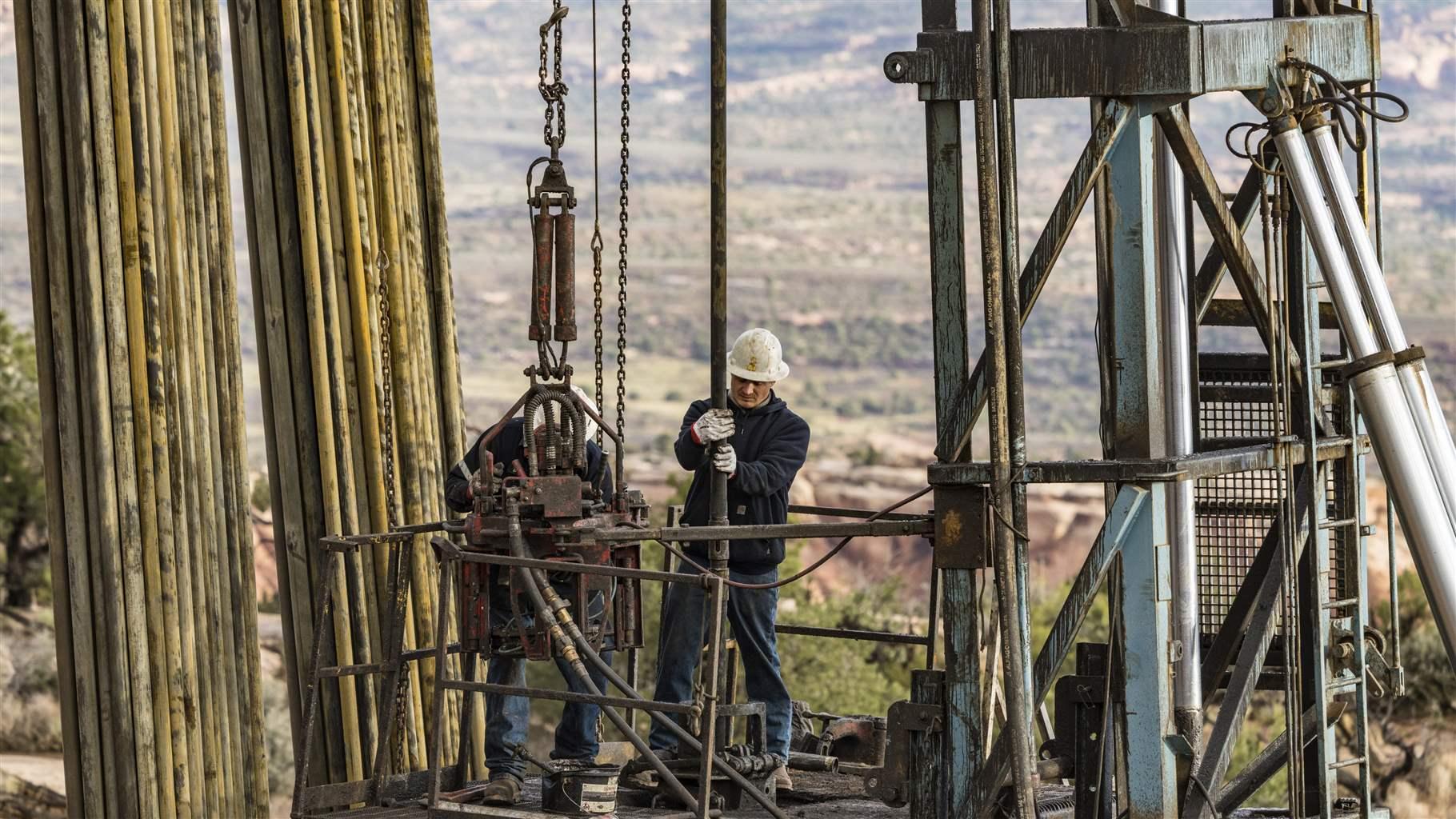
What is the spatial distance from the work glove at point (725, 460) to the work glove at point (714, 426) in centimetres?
5

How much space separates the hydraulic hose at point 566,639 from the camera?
685cm

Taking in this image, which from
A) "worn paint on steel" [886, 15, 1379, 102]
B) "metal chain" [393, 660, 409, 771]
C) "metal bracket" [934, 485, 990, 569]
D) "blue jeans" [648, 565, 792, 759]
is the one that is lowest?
"metal chain" [393, 660, 409, 771]

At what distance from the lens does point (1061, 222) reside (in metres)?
6.57

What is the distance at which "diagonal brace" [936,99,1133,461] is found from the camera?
259 inches

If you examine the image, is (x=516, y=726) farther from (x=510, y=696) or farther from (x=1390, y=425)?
(x=1390, y=425)

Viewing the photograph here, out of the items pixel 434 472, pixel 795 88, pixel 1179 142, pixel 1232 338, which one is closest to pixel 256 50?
pixel 434 472

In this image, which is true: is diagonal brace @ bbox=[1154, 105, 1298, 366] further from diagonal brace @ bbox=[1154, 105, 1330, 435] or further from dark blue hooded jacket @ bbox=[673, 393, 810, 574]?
dark blue hooded jacket @ bbox=[673, 393, 810, 574]

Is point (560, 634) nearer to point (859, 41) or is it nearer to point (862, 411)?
point (862, 411)

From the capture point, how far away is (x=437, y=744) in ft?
22.5

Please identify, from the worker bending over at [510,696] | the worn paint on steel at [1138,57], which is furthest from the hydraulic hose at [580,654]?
A: the worn paint on steel at [1138,57]

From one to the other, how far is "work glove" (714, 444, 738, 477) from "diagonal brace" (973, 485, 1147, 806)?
163 cm

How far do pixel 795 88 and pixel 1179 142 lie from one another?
46153mm

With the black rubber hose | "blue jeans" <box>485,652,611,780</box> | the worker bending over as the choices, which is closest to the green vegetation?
Answer: the worker bending over

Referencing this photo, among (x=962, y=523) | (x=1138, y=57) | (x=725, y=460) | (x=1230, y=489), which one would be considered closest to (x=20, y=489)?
(x=725, y=460)
